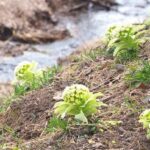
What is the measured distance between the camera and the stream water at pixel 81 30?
39.8 ft

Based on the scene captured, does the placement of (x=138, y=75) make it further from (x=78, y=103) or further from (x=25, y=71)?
(x=25, y=71)

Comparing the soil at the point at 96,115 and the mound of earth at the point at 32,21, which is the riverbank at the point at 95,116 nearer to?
the soil at the point at 96,115

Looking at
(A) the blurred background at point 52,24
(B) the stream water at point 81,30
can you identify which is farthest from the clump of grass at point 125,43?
(B) the stream water at point 81,30

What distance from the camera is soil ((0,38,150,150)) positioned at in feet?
12.8

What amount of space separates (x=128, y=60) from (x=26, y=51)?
26.6 ft

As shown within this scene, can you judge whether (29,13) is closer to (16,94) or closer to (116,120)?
(16,94)

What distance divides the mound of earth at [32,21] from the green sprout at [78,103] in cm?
984

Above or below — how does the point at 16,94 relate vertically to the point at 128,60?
below

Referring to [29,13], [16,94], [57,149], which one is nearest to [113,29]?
[16,94]

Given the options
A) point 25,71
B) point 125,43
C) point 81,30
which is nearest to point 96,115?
point 125,43

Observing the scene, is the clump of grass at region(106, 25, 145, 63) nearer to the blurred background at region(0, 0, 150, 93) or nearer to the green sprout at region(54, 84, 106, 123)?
the green sprout at region(54, 84, 106, 123)

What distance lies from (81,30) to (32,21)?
1.29m

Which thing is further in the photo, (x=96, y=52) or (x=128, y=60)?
(x=96, y=52)

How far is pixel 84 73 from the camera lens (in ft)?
17.3
